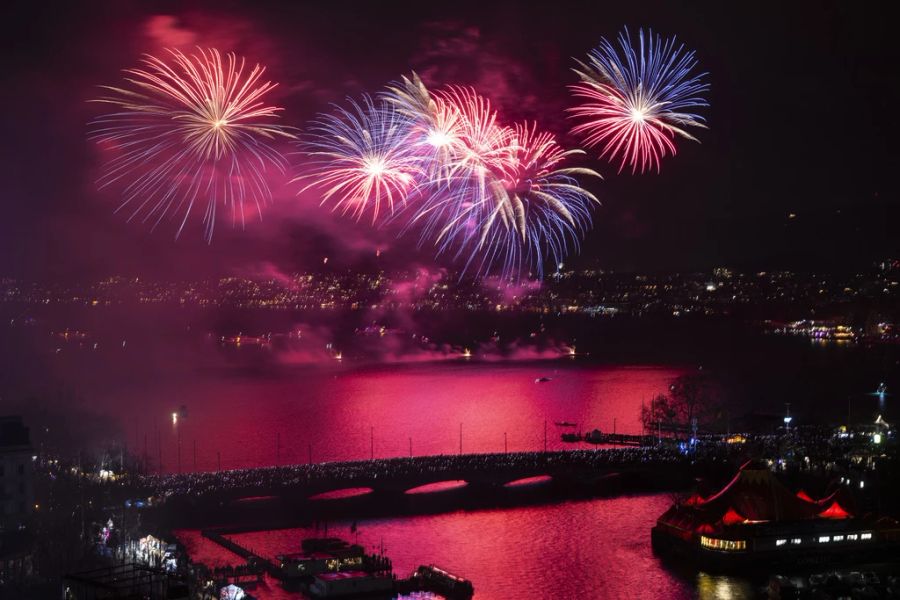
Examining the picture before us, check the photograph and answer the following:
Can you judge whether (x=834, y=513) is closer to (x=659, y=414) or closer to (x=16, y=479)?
(x=16, y=479)

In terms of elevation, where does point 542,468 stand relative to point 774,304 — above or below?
below

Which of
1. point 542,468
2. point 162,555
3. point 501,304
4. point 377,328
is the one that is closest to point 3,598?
point 162,555

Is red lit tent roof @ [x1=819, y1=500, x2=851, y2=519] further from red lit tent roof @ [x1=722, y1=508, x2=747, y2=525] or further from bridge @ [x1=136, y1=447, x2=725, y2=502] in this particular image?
bridge @ [x1=136, y1=447, x2=725, y2=502]

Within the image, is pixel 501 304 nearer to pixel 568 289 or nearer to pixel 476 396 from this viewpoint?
pixel 568 289

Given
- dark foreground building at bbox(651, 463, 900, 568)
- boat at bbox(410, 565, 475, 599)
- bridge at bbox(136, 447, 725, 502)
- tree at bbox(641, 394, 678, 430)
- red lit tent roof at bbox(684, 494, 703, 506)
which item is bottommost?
boat at bbox(410, 565, 475, 599)

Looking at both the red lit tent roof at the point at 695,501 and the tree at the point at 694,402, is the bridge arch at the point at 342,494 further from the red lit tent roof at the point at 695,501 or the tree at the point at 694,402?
the tree at the point at 694,402

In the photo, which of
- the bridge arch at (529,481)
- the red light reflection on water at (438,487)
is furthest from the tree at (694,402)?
the red light reflection on water at (438,487)

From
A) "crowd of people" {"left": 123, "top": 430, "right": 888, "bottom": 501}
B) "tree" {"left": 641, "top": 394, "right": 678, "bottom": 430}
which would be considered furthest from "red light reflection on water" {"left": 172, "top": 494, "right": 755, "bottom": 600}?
"tree" {"left": 641, "top": 394, "right": 678, "bottom": 430}
